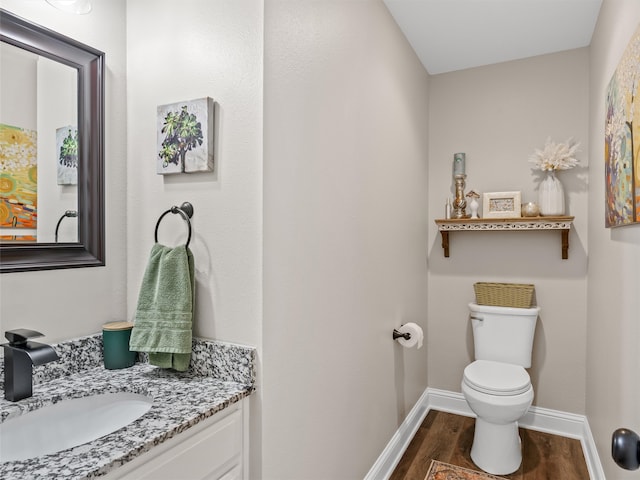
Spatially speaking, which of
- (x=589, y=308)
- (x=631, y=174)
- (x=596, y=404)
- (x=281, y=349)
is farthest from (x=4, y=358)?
(x=589, y=308)

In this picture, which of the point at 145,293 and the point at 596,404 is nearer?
the point at 145,293

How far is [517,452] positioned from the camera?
2242 millimetres

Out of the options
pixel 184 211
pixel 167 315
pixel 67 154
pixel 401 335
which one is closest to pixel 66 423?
pixel 167 315

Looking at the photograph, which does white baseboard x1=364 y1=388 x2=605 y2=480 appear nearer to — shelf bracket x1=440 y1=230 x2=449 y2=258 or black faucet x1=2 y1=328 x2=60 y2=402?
shelf bracket x1=440 y1=230 x2=449 y2=258

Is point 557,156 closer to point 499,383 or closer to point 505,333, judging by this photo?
point 505,333

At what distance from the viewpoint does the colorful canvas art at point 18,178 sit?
113 centimetres

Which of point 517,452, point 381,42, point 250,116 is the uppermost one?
point 381,42

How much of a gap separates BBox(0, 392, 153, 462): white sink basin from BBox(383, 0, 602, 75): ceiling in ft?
7.24

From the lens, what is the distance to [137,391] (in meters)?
1.17

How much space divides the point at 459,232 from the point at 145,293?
2.31 m

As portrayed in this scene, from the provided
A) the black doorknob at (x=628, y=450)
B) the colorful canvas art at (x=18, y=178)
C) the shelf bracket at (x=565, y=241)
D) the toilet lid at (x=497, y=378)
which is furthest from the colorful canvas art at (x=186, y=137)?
the shelf bracket at (x=565, y=241)

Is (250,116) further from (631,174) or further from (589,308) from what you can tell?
(589,308)

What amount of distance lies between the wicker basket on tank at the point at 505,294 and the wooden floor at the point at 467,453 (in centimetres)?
85

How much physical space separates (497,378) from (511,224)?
0.97 m
